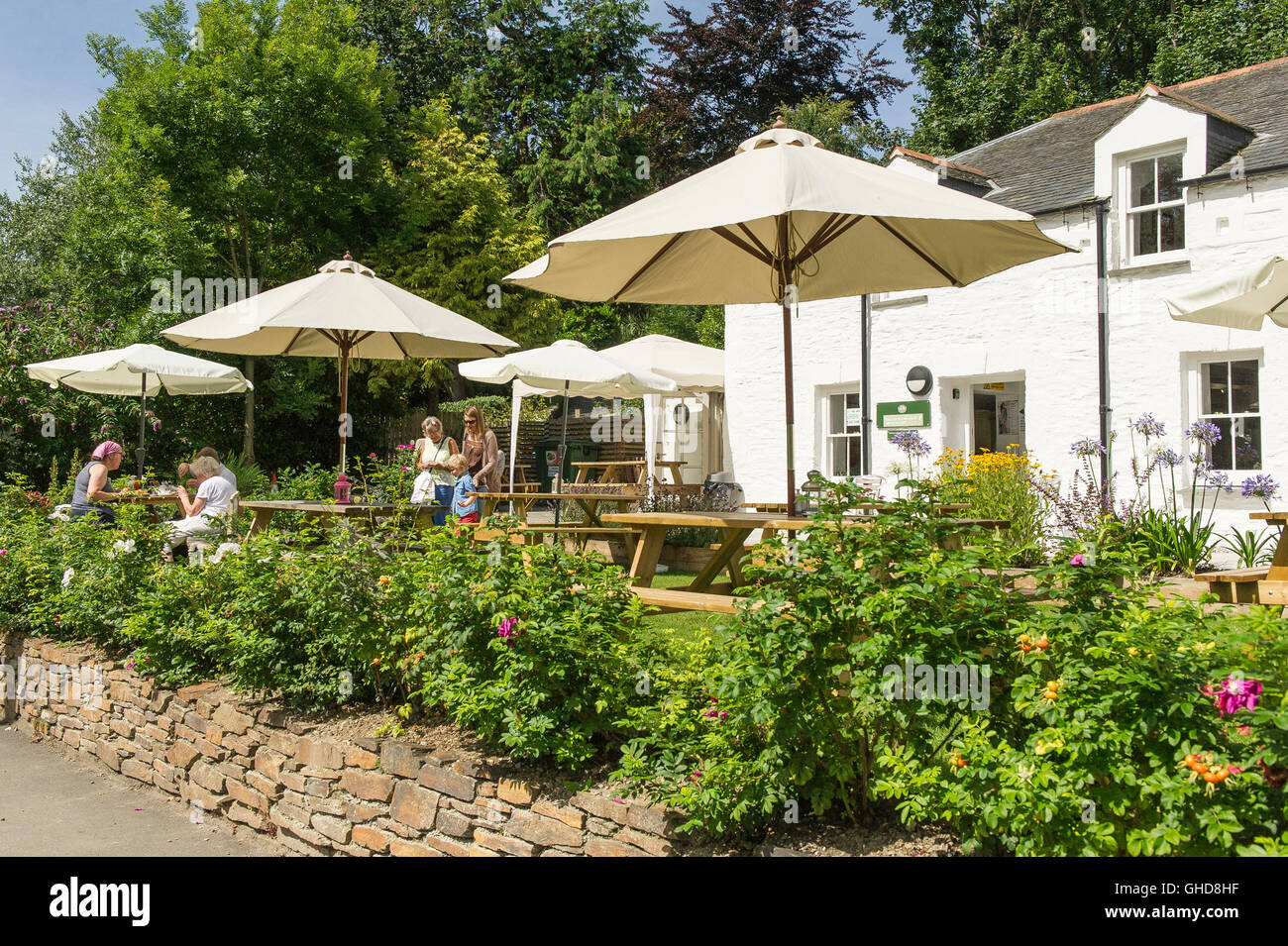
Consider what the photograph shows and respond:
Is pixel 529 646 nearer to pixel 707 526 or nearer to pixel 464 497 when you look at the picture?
pixel 707 526

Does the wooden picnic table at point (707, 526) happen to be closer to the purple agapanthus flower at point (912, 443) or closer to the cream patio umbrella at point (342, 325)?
Answer: the cream patio umbrella at point (342, 325)

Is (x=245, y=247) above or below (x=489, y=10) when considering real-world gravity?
below

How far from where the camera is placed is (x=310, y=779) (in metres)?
5.06

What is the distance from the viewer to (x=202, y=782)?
5.80m

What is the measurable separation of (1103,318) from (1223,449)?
78.1 inches

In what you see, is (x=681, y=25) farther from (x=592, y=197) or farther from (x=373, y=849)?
(x=373, y=849)

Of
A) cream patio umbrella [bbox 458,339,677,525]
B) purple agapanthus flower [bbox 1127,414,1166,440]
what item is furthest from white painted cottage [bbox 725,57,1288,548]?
cream patio umbrella [bbox 458,339,677,525]

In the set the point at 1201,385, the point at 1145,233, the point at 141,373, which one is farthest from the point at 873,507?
the point at 141,373

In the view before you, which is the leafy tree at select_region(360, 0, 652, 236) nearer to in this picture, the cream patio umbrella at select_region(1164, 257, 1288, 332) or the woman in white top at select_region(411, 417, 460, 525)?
the woman in white top at select_region(411, 417, 460, 525)

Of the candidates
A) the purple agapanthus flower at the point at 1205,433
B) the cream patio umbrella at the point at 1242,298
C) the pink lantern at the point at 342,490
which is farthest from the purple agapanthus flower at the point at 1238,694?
the purple agapanthus flower at the point at 1205,433

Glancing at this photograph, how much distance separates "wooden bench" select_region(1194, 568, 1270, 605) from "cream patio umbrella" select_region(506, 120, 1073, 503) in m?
1.94

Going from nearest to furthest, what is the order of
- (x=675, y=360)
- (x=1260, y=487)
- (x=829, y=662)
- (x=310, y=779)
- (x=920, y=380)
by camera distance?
1. (x=829, y=662)
2. (x=310, y=779)
3. (x=1260, y=487)
4. (x=920, y=380)
5. (x=675, y=360)
